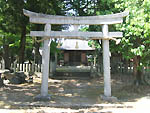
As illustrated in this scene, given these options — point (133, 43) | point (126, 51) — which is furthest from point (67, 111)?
point (133, 43)

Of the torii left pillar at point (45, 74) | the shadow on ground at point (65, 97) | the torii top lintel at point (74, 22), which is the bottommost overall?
the shadow on ground at point (65, 97)

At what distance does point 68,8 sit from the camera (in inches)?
514

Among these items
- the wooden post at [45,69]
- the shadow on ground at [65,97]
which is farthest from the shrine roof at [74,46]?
the wooden post at [45,69]

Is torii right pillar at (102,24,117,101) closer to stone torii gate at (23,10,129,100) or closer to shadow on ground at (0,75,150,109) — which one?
stone torii gate at (23,10,129,100)

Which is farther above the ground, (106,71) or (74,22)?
(74,22)

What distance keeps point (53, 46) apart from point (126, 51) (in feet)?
29.6

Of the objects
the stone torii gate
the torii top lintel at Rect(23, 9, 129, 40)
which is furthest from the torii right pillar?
the torii top lintel at Rect(23, 9, 129, 40)

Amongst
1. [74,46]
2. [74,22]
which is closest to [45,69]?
[74,22]

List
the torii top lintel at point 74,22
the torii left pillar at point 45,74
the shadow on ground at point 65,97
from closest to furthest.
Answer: the shadow on ground at point 65,97
the torii left pillar at point 45,74
the torii top lintel at point 74,22

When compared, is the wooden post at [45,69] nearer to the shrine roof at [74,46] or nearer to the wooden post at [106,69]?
the wooden post at [106,69]

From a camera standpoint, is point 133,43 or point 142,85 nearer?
point 133,43

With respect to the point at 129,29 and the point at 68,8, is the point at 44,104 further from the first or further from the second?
the point at 68,8

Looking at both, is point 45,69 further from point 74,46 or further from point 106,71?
point 74,46

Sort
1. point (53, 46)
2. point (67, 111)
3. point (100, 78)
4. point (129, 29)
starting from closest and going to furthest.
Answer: point (67, 111)
point (129, 29)
point (100, 78)
point (53, 46)
